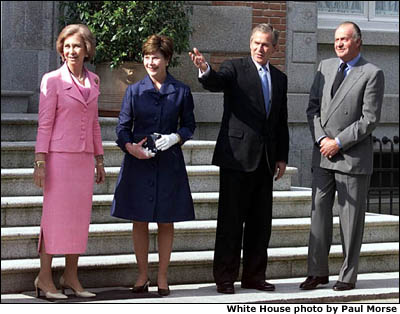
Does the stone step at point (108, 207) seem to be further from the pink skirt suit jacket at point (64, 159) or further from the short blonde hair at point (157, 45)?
the short blonde hair at point (157, 45)

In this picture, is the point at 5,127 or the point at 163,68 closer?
the point at 163,68

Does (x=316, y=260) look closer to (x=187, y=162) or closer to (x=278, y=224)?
(x=278, y=224)

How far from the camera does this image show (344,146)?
7055 millimetres

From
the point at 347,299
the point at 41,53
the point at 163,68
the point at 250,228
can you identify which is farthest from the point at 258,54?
the point at 41,53

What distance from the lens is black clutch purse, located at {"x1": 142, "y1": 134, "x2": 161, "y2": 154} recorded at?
262 inches

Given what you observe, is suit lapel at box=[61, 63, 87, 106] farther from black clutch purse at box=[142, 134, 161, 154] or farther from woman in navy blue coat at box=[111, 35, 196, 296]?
black clutch purse at box=[142, 134, 161, 154]

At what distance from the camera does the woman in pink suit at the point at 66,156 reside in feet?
21.2

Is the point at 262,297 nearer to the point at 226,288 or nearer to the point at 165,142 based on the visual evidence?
the point at 226,288

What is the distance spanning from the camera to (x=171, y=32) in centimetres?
969

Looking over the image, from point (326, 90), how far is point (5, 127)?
3159 mm

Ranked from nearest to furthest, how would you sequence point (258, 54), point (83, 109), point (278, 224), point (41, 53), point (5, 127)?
point (83, 109) → point (258, 54) → point (278, 224) → point (5, 127) → point (41, 53)

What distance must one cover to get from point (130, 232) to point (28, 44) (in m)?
4.05

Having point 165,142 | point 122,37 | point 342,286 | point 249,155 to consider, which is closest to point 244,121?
point 249,155

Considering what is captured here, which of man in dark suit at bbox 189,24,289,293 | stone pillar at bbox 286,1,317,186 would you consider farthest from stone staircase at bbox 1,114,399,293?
stone pillar at bbox 286,1,317,186
